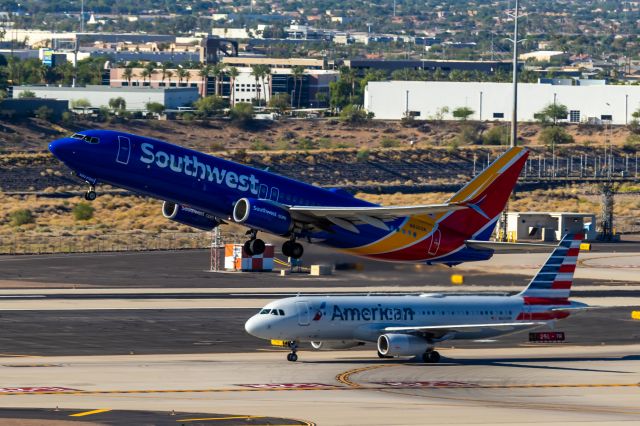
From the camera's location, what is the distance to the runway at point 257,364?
227ft

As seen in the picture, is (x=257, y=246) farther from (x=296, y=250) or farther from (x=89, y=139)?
(x=89, y=139)

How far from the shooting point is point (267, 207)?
77250 mm

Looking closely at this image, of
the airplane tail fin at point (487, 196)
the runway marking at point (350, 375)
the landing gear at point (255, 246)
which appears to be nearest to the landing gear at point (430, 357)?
the runway marking at point (350, 375)

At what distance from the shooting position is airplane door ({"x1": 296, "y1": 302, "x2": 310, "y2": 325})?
8769cm

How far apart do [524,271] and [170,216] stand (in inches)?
2501

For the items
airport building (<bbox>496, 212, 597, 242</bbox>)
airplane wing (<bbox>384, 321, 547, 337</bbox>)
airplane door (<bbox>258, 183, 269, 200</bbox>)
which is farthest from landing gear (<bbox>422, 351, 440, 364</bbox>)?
airport building (<bbox>496, 212, 597, 242</bbox>)

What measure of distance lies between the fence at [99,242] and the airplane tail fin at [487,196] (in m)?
78.9

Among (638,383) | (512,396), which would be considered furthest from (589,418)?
(638,383)

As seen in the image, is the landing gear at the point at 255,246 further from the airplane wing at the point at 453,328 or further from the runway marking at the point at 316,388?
the airplane wing at the point at 453,328

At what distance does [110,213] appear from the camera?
193500 millimetres

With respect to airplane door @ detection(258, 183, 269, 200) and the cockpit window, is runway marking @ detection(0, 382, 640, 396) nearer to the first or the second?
airplane door @ detection(258, 183, 269, 200)

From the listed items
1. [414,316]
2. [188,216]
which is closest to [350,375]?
[414,316]

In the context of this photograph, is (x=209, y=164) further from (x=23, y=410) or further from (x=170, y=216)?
(x=23, y=410)

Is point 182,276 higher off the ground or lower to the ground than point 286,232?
lower
